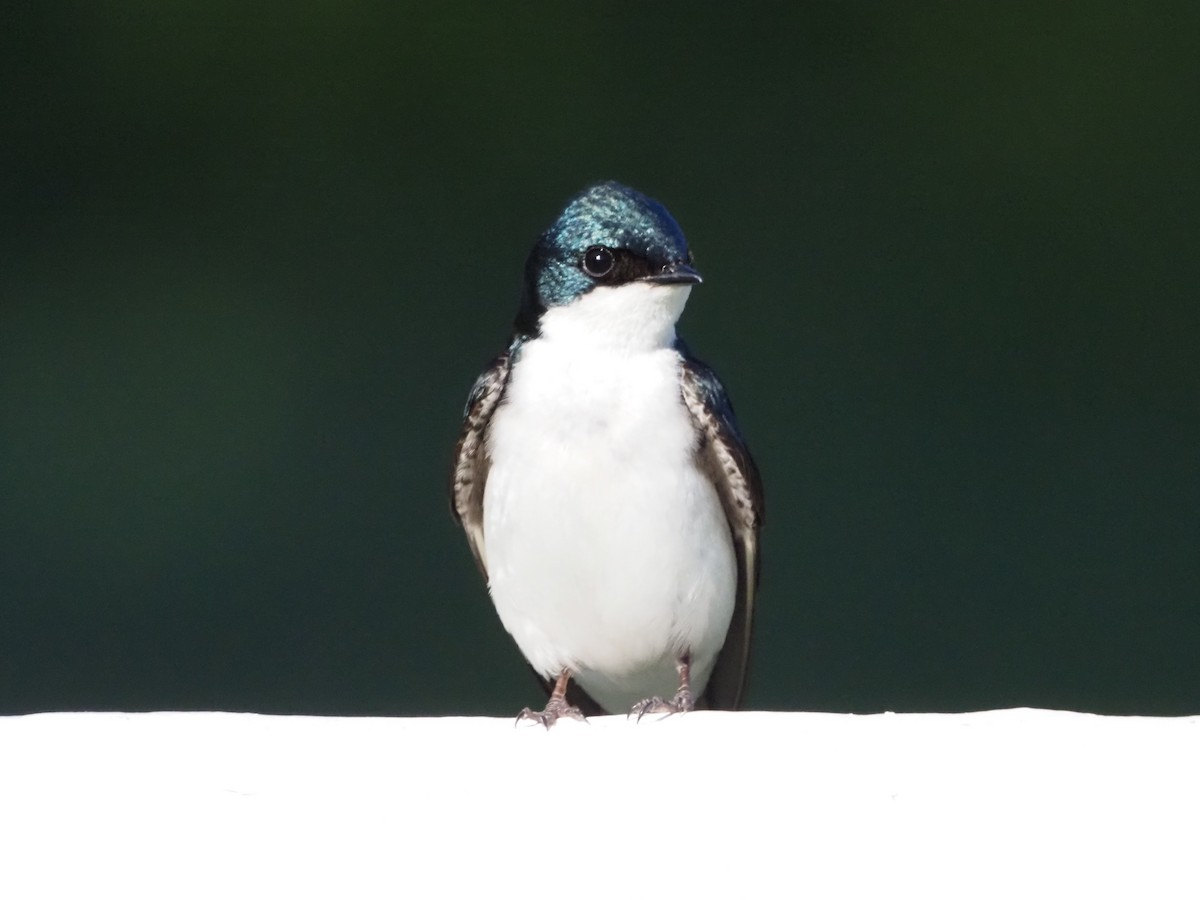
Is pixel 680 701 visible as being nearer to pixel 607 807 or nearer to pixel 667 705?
pixel 667 705

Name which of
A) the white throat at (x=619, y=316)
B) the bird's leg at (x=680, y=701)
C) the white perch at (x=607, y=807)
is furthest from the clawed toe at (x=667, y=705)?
the white perch at (x=607, y=807)

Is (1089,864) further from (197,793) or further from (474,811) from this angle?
(197,793)

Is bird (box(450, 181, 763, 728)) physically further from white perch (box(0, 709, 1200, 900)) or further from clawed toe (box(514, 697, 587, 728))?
white perch (box(0, 709, 1200, 900))

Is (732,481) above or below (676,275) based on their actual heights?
below

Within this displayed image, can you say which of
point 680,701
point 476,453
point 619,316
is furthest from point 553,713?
point 619,316

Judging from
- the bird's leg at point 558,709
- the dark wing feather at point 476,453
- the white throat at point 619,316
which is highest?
the white throat at point 619,316

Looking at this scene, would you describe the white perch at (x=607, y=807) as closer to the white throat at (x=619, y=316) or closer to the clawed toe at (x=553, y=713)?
the clawed toe at (x=553, y=713)

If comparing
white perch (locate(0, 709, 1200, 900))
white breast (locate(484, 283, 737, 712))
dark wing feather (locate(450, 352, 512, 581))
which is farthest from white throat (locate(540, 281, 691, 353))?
white perch (locate(0, 709, 1200, 900))
